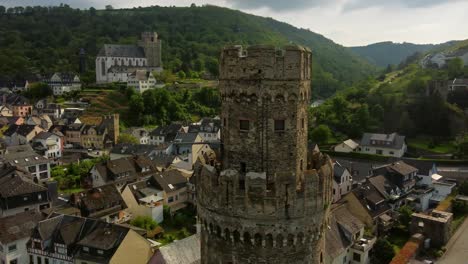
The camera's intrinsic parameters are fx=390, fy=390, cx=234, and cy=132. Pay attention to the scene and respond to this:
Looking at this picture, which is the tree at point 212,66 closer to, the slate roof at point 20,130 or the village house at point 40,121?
the village house at point 40,121

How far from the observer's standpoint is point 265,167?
10586mm

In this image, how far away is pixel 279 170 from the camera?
10.6m

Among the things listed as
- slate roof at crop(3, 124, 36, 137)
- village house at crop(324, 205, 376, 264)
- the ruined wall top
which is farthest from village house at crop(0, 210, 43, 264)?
slate roof at crop(3, 124, 36, 137)

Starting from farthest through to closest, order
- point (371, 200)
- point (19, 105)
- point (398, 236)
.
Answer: point (19, 105) → point (371, 200) → point (398, 236)

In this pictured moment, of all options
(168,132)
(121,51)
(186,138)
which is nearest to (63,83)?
(121,51)

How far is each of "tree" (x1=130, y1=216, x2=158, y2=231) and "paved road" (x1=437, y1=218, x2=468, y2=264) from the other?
29.9 metres

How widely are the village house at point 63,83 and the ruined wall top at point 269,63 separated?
134 meters

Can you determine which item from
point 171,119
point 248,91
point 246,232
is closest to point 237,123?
point 248,91

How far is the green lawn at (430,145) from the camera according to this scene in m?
78.4

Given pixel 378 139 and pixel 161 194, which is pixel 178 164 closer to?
pixel 161 194

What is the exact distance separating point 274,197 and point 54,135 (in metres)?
79.1

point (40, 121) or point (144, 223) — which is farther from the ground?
point (40, 121)

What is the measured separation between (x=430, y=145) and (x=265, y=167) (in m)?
81.3

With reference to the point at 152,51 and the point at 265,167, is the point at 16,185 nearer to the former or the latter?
the point at 265,167
